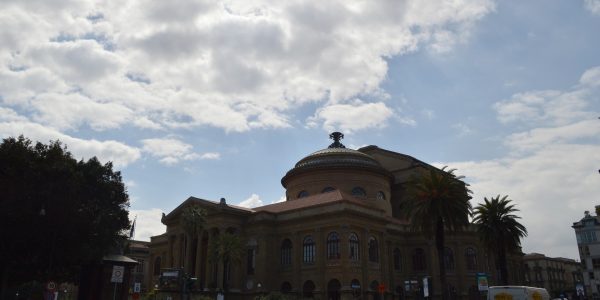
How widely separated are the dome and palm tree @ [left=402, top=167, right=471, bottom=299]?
24.0 meters

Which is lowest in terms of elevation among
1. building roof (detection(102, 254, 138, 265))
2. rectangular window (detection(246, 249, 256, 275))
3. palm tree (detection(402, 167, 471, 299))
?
building roof (detection(102, 254, 138, 265))

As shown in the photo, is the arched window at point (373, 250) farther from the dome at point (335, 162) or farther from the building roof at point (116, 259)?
the building roof at point (116, 259)

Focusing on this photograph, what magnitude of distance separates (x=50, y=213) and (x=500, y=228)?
129ft

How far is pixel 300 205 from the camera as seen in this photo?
196ft

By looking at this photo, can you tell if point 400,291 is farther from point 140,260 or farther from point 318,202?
point 140,260

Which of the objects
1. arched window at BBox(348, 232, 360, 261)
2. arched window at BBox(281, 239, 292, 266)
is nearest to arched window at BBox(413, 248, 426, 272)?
arched window at BBox(348, 232, 360, 261)

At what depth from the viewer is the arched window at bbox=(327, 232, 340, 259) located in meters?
53.4

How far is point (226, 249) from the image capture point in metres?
54.5

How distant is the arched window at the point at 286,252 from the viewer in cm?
5817

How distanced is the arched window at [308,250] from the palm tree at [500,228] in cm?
1715

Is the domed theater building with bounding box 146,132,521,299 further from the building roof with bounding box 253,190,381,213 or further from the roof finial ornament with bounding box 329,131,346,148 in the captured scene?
the roof finial ornament with bounding box 329,131,346,148

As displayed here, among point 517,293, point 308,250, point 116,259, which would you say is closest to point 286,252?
point 308,250

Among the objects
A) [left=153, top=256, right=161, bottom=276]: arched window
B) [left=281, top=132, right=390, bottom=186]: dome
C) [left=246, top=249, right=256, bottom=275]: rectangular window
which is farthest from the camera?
[left=153, top=256, right=161, bottom=276]: arched window

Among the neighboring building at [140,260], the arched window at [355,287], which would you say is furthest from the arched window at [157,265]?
the arched window at [355,287]
